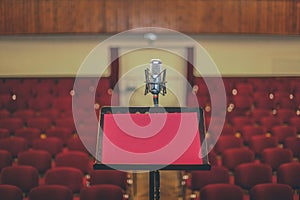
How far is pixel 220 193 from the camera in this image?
5.11 meters

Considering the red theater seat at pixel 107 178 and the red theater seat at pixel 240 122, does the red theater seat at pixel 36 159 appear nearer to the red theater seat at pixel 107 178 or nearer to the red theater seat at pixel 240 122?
the red theater seat at pixel 107 178

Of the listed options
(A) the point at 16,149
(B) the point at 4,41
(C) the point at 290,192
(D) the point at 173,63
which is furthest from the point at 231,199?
(B) the point at 4,41

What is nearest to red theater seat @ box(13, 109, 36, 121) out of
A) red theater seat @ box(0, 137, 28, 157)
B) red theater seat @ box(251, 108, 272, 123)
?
red theater seat @ box(0, 137, 28, 157)

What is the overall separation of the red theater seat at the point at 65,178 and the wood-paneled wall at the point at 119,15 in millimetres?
4829

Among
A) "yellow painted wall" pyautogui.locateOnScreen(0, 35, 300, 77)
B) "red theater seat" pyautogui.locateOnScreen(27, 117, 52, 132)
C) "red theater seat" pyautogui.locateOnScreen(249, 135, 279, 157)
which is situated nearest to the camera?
"red theater seat" pyautogui.locateOnScreen(249, 135, 279, 157)

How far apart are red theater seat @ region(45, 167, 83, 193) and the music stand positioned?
2.19m

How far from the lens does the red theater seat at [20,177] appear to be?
19.0ft

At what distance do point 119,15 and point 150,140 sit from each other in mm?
6898

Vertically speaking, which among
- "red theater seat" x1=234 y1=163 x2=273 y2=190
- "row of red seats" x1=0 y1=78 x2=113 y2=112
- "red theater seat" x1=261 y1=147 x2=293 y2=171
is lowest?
"red theater seat" x1=234 y1=163 x2=273 y2=190

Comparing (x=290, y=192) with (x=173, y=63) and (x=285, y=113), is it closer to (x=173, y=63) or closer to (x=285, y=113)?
(x=285, y=113)

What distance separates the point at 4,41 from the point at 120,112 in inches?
290

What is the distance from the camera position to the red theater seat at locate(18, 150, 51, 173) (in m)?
6.44

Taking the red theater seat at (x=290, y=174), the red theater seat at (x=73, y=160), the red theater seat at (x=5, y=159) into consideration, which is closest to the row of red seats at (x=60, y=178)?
the red theater seat at (x=73, y=160)

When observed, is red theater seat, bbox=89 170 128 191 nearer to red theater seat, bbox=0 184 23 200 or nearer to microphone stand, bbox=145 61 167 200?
red theater seat, bbox=0 184 23 200
